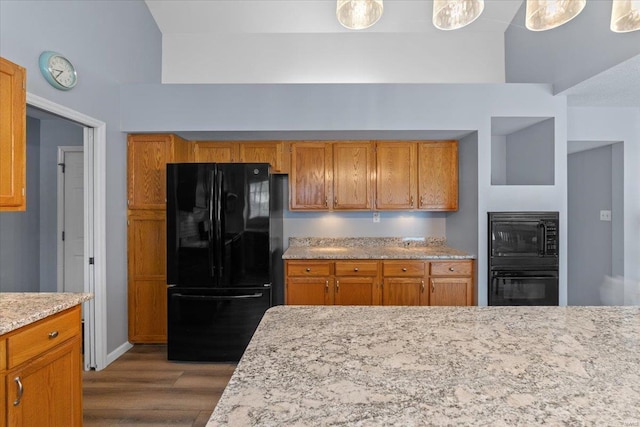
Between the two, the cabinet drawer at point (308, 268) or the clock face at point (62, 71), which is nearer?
the clock face at point (62, 71)

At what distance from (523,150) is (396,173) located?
1316 millimetres

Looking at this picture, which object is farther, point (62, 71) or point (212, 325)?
point (212, 325)

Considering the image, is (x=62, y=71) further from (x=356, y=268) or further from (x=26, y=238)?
(x=356, y=268)

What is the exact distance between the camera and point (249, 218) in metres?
3.04

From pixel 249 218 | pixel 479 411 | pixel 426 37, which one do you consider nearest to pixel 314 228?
pixel 249 218

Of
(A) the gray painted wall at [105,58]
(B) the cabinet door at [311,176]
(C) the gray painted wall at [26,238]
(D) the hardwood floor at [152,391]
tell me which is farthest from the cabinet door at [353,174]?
(C) the gray painted wall at [26,238]

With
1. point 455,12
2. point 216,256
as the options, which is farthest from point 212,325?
point 455,12

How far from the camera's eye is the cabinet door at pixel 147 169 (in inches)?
129

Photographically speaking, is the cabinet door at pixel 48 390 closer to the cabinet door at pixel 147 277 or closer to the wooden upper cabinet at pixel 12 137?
the wooden upper cabinet at pixel 12 137

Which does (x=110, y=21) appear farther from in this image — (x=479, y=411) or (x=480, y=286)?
(x=480, y=286)

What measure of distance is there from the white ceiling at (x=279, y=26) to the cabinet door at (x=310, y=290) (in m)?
2.25

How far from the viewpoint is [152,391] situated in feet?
8.54

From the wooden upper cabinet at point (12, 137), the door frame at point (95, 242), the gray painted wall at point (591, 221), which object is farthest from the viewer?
the gray painted wall at point (591, 221)

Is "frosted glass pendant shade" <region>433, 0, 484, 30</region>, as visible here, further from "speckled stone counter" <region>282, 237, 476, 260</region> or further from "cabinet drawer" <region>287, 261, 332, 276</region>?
"cabinet drawer" <region>287, 261, 332, 276</region>
